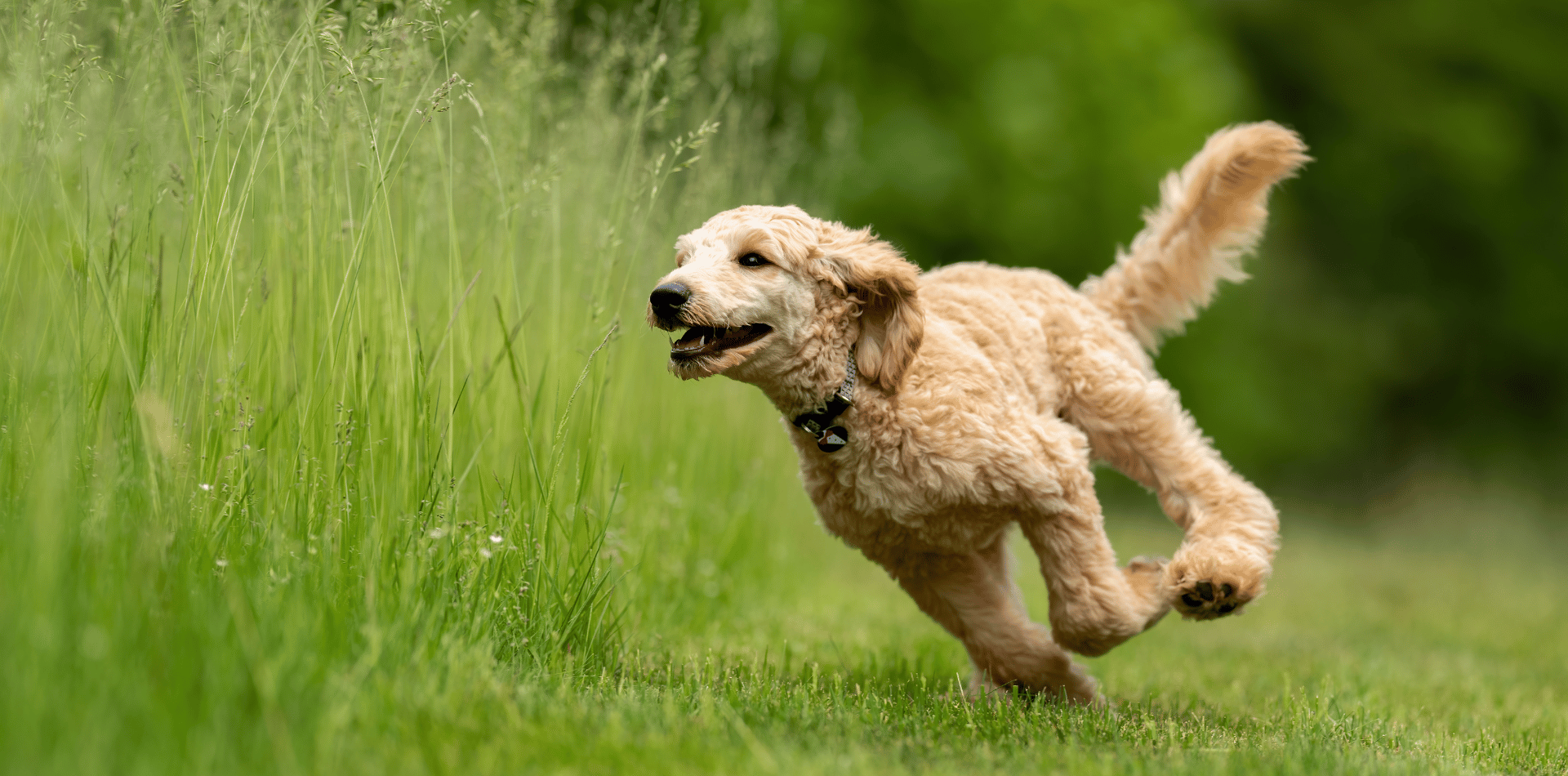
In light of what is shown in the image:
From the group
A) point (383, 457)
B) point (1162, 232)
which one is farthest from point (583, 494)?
point (1162, 232)

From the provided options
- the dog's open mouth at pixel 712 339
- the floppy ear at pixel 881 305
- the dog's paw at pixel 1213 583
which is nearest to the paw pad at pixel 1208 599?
the dog's paw at pixel 1213 583

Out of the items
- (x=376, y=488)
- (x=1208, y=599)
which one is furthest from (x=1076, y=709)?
(x=376, y=488)

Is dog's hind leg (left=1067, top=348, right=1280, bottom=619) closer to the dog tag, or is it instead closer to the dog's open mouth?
the dog tag

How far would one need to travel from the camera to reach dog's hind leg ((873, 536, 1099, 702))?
4.07 metres

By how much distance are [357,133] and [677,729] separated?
2303 millimetres

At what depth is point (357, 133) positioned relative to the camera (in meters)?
4.01

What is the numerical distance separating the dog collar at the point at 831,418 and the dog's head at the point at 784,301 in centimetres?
6

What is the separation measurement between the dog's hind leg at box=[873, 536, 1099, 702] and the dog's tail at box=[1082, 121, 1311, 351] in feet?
4.17

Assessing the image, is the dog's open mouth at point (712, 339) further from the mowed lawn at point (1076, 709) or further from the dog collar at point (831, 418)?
the mowed lawn at point (1076, 709)

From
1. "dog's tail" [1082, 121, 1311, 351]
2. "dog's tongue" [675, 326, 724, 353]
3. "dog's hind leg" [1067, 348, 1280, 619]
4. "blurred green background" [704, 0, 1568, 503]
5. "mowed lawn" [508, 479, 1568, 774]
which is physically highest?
"blurred green background" [704, 0, 1568, 503]

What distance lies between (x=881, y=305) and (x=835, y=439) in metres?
0.41

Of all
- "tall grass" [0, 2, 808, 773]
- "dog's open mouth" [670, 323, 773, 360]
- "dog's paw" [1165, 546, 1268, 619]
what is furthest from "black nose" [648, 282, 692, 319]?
"dog's paw" [1165, 546, 1268, 619]

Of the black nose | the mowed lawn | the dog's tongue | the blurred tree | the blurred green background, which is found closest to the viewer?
the mowed lawn

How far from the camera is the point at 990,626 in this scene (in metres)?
4.11
